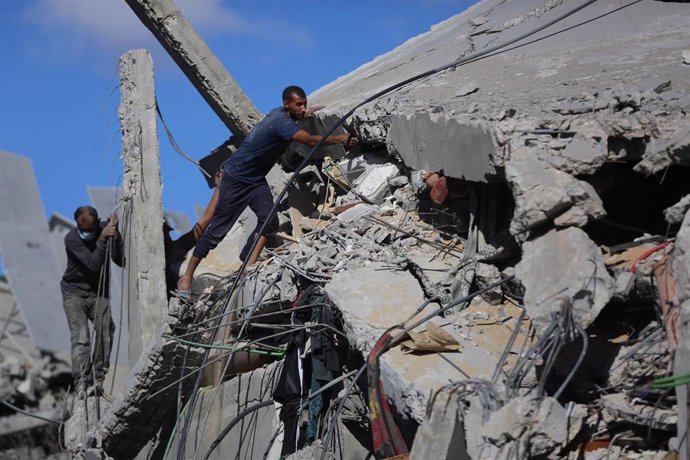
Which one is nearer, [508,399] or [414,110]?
[508,399]

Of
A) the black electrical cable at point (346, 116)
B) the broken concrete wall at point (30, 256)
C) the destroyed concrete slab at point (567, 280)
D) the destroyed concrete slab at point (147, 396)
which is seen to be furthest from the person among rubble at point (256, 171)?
the broken concrete wall at point (30, 256)

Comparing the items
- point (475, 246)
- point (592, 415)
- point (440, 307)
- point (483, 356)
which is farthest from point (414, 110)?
point (592, 415)

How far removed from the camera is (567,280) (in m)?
4.60

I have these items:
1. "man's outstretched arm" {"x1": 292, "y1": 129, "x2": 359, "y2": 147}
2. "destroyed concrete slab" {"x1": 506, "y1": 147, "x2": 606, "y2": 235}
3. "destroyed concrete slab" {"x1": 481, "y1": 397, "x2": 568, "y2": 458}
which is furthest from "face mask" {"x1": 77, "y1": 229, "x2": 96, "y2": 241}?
"destroyed concrete slab" {"x1": 481, "y1": 397, "x2": 568, "y2": 458}

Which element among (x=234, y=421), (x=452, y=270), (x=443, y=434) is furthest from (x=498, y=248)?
(x=234, y=421)

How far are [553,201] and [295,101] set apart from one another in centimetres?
358

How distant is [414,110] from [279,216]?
74.7 inches

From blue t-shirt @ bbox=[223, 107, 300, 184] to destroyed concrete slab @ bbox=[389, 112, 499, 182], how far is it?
982 millimetres

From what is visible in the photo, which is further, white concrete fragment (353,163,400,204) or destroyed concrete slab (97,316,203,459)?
white concrete fragment (353,163,400,204)

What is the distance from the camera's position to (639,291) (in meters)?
4.85

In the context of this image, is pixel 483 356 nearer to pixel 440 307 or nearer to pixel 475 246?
pixel 440 307

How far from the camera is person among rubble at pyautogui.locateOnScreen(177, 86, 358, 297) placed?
7.97 metres

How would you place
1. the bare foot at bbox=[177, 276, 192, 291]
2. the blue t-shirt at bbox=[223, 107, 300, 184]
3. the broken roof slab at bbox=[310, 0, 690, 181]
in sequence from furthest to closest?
the bare foot at bbox=[177, 276, 192, 291] < the blue t-shirt at bbox=[223, 107, 300, 184] < the broken roof slab at bbox=[310, 0, 690, 181]

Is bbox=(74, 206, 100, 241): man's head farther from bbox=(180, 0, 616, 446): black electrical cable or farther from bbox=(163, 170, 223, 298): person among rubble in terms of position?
bbox=(180, 0, 616, 446): black electrical cable
